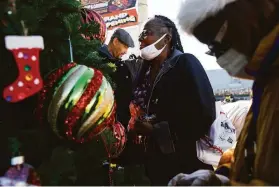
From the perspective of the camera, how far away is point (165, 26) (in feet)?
7.72

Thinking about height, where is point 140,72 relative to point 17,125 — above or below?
below

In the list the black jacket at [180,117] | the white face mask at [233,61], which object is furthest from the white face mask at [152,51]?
the white face mask at [233,61]

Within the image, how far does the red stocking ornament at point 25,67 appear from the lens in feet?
2.94

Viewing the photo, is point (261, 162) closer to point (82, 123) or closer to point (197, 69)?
point (82, 123)

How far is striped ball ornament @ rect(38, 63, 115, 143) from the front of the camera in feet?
3.63

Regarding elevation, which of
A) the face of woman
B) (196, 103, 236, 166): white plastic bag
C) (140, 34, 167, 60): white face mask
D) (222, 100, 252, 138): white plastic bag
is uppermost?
the face of woman

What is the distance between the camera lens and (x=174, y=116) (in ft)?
6.86

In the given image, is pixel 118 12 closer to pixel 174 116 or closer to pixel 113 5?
pixel 113 5

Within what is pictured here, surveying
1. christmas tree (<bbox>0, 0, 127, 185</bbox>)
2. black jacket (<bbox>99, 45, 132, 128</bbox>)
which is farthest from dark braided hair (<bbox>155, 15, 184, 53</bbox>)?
christmas tree (<bbox>0, 0, 127, 185</bbox>)

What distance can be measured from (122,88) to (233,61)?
153 cm

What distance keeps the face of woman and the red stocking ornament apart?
145cm

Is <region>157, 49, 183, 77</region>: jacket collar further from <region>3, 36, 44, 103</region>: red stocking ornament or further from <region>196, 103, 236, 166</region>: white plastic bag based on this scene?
<region>3, 36, 44, 103</region>: red stocking ornament

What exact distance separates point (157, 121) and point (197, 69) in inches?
14.9

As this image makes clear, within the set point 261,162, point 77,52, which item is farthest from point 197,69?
point 261,162
